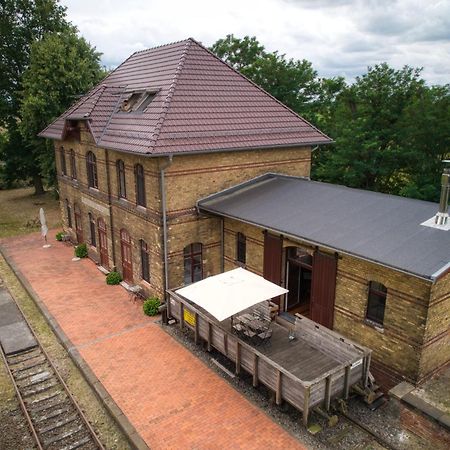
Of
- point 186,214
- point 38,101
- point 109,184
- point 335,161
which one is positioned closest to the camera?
point 186,214

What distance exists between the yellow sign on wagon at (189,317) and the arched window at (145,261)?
3650 mm

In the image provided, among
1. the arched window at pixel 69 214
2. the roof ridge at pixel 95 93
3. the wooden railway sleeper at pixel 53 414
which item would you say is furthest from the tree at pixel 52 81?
the wooden railway sleeper at pixel 53 414

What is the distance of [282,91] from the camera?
94.4 feet

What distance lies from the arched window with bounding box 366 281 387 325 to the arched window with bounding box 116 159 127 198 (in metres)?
10.3

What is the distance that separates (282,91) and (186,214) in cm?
1704

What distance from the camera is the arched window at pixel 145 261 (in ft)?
53.6

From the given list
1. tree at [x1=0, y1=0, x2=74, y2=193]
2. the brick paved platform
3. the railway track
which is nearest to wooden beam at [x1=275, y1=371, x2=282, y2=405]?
the brick paved platform

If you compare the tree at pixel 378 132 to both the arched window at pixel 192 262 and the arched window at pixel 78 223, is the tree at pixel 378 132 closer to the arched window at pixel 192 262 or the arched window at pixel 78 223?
the arched window at pixel 192 262

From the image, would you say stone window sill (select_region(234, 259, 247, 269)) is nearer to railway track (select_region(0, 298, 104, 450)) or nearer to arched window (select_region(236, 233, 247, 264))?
arched window (select_region(236, 233, 247, 264))

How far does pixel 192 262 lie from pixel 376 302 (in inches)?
286

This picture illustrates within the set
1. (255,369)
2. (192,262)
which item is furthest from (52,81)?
(255,369)

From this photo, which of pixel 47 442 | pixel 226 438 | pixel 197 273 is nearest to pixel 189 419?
pixel 226 438

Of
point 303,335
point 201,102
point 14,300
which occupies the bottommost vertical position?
point 14,300

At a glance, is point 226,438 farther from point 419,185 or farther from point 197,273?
point 419,185
